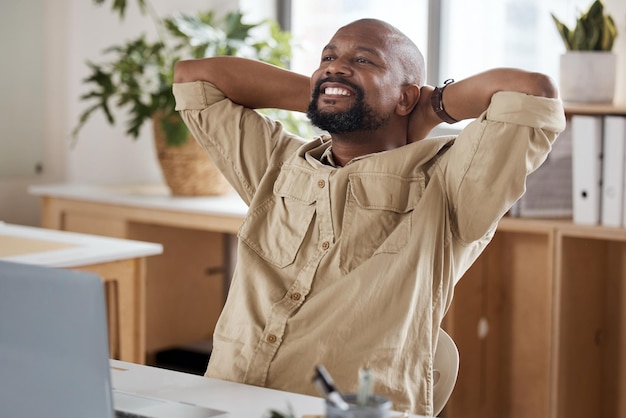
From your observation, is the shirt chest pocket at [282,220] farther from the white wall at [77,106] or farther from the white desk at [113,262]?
the white wall at [77,106]

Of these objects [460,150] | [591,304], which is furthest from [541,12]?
[460,150]

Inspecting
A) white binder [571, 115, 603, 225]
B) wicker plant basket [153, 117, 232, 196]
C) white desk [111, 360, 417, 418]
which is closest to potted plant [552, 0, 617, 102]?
white binder [571, 115, 603, 225]

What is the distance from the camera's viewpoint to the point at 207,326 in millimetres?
4215

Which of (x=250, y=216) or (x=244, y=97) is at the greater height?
(x=244, y=97)

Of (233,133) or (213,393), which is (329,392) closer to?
(213,393)

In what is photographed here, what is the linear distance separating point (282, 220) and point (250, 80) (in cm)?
34

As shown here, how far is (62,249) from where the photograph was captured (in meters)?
2.64

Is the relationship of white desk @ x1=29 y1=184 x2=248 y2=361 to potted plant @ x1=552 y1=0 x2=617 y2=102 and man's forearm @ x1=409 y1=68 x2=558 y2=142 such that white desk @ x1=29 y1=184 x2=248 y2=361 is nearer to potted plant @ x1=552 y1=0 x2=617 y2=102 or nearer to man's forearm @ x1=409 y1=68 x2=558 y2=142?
potted plant @ x1=552 y1=0 x2=617 y2=102

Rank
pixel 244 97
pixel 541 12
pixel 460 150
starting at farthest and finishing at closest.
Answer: pixel 541 12
pixel 244 97
pixel 460 150

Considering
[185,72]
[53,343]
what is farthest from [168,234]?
[53,343]

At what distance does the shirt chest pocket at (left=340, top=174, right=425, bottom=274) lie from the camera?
Answer: 1729mm

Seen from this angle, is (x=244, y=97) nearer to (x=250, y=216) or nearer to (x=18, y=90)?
(x=250, y=216)

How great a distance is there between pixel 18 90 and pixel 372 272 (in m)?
2.68

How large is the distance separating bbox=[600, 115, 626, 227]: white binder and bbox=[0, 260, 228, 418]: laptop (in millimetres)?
1964
